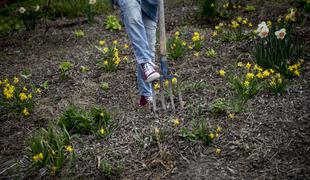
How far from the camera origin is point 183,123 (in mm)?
2869

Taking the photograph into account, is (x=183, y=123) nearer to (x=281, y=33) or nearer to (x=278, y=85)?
(x=278, y=85)

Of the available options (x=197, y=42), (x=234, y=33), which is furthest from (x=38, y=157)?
(x=234, y=33)

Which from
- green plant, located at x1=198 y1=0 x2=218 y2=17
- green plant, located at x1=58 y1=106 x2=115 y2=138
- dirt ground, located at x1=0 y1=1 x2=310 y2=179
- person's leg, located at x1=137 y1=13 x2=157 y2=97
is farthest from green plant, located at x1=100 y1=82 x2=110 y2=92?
green plant, located at x1=198 y1=0 x2=218 y2=17

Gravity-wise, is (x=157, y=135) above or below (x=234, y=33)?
below

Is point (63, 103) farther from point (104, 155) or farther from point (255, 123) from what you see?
point (255, 123)

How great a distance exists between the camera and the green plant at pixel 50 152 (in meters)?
2.51

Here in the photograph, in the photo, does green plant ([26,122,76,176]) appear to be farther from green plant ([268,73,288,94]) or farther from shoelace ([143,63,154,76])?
green plant ([268,73,288,94])

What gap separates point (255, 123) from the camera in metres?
2.75

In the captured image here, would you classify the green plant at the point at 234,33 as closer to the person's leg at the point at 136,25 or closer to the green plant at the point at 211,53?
the green plant at the point at 211,53

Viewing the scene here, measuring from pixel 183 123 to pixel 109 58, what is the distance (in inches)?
66.2

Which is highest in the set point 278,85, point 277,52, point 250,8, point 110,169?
point 250,8

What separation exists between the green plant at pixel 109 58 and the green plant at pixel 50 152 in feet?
4.86

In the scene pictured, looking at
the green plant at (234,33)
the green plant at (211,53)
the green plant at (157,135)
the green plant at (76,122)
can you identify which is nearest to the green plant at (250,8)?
the green plant at (234,33)

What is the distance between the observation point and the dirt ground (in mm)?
2412
